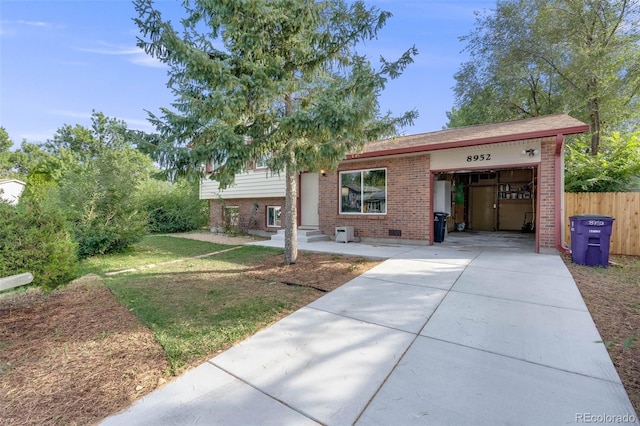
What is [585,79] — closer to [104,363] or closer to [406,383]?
[406,383]

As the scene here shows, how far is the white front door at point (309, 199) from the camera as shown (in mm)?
11875

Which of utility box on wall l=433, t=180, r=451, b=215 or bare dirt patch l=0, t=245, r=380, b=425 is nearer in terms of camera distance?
bare dirt patch l=0, t=245, r=380, b=425

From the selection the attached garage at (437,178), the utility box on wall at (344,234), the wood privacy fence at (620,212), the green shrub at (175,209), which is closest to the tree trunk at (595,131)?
the attached garage at (437,178)

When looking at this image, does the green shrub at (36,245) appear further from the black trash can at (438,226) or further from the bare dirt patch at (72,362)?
the black trash can at (438,226)

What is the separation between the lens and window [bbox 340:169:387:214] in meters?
9.95

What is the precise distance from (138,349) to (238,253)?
18.7 ft

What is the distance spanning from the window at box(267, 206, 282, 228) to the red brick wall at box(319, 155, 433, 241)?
331cm

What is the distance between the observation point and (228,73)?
500 centimetres

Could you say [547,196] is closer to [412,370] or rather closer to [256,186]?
[412,370]

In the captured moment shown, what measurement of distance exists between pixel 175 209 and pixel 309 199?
29.2 feet

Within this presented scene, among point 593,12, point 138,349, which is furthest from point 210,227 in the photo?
point 593,12

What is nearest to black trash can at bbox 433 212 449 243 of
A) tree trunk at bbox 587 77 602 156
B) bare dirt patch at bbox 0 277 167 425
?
tree trunk at bbox 587 77 602 156

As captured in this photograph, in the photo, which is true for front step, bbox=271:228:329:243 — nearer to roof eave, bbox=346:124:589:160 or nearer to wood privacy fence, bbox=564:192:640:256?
roof eave, bbox=346:124:589:160

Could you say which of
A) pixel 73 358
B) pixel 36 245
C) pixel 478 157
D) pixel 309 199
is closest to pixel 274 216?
pixel 309 199
